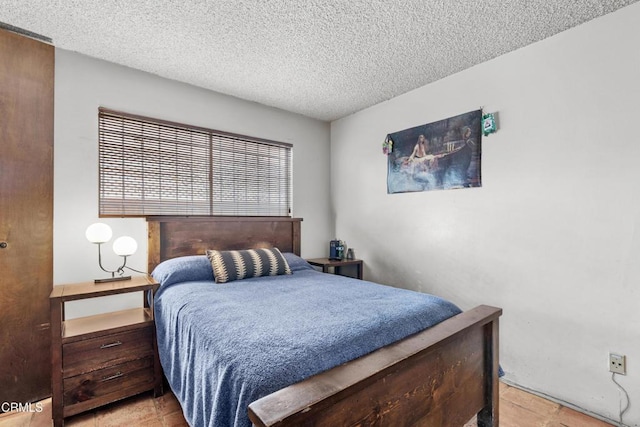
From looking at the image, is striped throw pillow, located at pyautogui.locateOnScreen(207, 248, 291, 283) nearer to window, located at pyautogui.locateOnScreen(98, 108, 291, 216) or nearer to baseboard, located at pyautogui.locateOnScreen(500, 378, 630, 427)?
window, located at pyautogui.locateOnScreen(98, 108, 291, 216)

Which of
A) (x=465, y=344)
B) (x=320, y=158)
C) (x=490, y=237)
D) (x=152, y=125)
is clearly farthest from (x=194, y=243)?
(x=490, y=237)

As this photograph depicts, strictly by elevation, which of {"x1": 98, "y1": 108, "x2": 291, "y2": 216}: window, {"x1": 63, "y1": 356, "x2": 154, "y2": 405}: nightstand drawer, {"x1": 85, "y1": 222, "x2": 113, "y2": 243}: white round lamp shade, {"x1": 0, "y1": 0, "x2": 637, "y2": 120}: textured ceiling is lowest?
{"x1": 63, "y1": 356, "x2": 154, "y2": 405}: nightstand drawer

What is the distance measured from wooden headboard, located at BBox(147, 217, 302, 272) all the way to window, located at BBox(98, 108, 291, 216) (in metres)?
0.12

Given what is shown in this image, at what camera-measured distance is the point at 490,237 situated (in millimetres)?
2389

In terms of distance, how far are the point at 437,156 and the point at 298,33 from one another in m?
1.52

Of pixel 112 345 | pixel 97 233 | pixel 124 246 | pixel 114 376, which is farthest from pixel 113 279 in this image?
pixel 114 376

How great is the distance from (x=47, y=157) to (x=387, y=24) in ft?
8.06

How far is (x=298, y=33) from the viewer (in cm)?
202

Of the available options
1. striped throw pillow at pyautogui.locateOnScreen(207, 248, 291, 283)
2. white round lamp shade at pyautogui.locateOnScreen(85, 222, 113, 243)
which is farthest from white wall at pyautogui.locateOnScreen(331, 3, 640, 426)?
white round lamp shade at pyautogui.locateOnScreen(85, 222, 113, 243)

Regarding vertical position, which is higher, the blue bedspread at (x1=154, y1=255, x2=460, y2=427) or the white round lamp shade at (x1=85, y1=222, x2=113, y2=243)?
the white round lamp shade at (x1=85, y1=222, x2=113, y2=243)

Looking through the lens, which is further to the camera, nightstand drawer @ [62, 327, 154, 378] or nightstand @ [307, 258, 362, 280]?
nightstand @ [307, 258, 362, 280]

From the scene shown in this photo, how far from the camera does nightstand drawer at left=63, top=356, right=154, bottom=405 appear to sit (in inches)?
70.8

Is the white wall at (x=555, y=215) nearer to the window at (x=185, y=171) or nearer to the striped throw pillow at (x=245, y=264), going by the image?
the striped throw pillow at (x=245, y=264)

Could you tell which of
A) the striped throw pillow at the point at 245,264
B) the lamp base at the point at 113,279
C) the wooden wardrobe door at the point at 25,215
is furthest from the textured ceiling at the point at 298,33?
the lamp base at the point at 113,279
